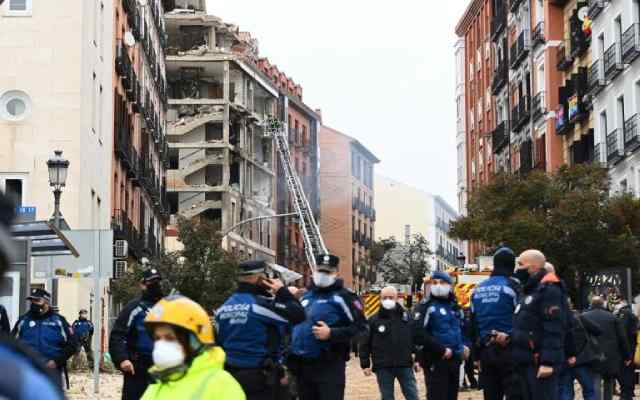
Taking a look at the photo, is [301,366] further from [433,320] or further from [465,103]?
[465,103]

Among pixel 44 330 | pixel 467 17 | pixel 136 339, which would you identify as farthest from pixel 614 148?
pixel 467 17

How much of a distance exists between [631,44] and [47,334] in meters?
33.3

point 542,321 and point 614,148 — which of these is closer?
point 542,321

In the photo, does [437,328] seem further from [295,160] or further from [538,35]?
[295,160]

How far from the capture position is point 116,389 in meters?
26.9

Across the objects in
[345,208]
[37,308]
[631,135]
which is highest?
[345,208]

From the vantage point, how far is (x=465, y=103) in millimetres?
89438

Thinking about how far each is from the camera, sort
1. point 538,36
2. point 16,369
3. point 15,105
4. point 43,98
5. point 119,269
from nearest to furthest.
Answer: point 16,369 < point 15,105 < point 43,98 < point 119,269 < point 538,36

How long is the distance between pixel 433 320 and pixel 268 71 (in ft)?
295

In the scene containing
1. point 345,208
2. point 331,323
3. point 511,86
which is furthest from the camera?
point 345,208

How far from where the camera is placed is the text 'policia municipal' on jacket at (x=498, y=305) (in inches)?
536

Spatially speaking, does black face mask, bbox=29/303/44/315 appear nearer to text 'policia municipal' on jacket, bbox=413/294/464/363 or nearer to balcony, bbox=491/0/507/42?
text 'policia municipal' on jacket, bbox=413/294/464/363

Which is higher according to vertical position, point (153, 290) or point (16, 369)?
point (153, 290)

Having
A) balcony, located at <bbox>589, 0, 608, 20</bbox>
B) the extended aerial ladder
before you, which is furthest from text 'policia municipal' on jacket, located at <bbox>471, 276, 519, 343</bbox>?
the extended aerial ladder
